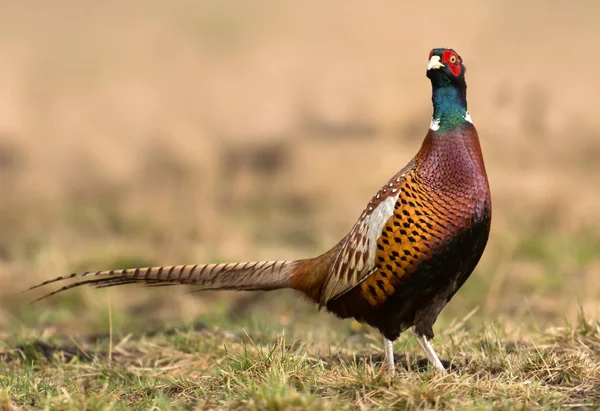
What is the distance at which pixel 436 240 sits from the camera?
3930 millimetres

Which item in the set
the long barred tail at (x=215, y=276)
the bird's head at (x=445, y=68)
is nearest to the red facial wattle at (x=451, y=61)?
the bird's head at (x=445, y=68)

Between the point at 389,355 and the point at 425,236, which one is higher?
the point at 425,236

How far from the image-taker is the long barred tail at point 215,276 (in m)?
4.45

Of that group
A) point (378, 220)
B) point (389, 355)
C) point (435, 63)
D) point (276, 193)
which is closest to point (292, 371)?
point (389, 355)

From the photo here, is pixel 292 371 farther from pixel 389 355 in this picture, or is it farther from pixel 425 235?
pixel 425 235

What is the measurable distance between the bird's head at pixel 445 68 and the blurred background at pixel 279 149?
5.88 ft

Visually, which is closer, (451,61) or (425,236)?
(425,236)

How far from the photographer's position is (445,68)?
416cm

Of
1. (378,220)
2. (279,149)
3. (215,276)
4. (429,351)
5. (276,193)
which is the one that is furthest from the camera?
(279,149)

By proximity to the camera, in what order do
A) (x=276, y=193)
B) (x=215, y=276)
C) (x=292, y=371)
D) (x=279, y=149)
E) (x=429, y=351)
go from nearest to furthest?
(x=292, y=371)
(x=429, y=351)
(x=215, y=276)
(x=276, y=193)
(x=279, y=149)

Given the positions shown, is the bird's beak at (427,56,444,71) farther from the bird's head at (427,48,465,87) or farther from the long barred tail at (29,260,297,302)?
the long barred tail at (29,260,297,302)

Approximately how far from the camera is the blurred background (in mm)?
7938

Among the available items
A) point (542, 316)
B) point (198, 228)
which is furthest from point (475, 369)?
point (198, 228)

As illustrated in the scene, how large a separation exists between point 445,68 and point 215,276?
59.1 inches
